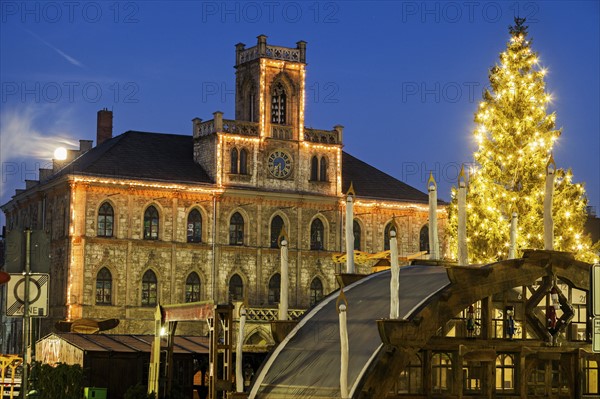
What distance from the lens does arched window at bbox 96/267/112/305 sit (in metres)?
64.0

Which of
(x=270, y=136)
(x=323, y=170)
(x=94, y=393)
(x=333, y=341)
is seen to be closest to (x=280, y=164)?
(x=270, y=136)

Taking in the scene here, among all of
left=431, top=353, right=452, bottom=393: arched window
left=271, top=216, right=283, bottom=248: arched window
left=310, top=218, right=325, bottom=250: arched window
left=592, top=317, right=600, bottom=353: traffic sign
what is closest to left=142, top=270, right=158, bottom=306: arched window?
left=271, top=216, right=283, bottom=248: arched window

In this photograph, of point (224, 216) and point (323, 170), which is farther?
point (323, 170)

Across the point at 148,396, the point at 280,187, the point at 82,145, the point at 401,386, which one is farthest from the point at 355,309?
the point at 82,145

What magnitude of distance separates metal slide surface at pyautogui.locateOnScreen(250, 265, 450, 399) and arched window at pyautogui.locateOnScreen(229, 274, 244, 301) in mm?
38614

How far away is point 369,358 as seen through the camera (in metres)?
24.6

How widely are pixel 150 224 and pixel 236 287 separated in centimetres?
584

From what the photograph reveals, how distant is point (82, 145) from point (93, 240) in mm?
14014

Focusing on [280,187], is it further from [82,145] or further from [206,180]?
[82,145]

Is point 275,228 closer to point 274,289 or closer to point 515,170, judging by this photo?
point 274,289

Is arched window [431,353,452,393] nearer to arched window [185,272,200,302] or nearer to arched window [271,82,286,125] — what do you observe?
arched window [185,272,200,302]

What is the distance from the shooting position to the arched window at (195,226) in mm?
67250

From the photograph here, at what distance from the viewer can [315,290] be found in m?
70.8

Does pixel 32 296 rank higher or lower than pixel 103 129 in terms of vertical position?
lower
